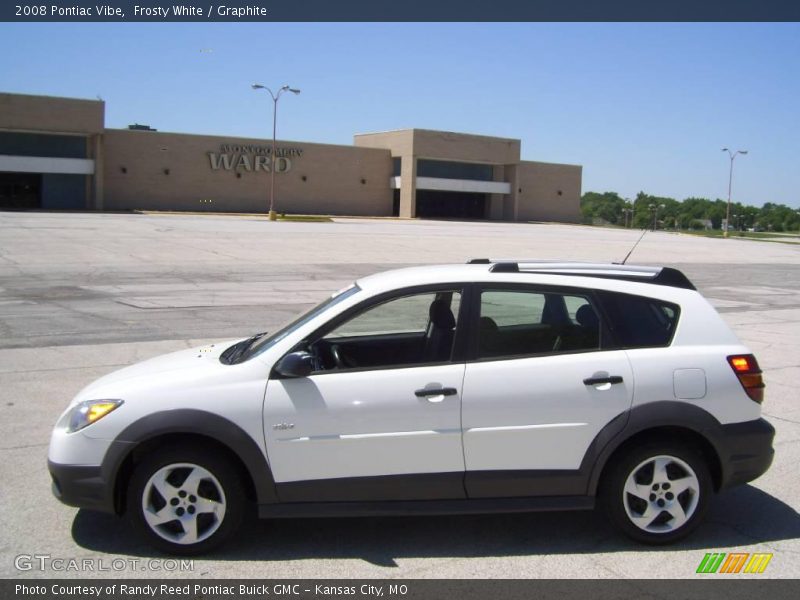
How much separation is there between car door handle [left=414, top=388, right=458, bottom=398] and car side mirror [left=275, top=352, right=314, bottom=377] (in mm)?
607

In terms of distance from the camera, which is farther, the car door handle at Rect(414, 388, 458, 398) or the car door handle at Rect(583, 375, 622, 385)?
the car door handle at Rect(583, 375, 622, 385)

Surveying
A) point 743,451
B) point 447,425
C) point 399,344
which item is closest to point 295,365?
point 447,425

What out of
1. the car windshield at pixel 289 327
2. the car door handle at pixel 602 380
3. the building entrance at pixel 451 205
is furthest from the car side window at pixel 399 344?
the building entrance at pixel 451 205

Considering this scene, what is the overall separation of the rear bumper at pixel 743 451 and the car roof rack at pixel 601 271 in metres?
0.88

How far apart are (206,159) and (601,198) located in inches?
4119

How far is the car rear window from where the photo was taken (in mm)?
4699

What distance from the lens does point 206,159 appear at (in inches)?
2562

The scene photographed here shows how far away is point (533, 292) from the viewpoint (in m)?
4.73

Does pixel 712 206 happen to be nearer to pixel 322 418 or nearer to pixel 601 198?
pixel 601 198

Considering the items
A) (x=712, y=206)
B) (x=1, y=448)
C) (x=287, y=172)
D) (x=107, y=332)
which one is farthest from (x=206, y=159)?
(x=712, y=206)

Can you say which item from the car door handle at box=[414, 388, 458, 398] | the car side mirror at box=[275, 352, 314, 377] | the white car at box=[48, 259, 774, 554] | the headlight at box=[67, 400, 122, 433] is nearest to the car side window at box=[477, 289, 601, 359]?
the white car at box=[48, 259, 774, 554]
